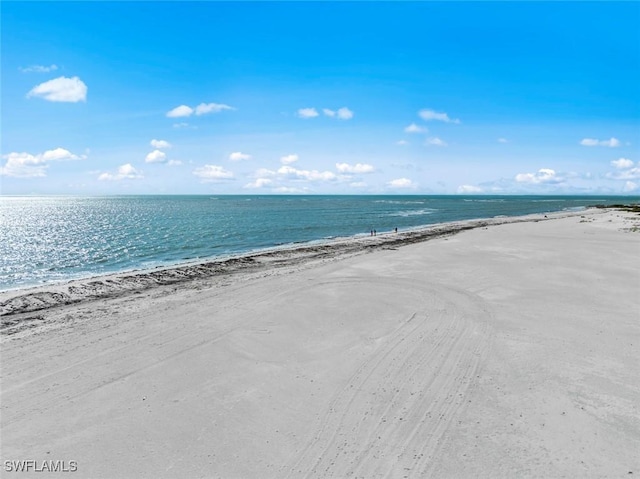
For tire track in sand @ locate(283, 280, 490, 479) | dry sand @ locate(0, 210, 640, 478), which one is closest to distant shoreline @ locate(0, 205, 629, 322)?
dry sand @ locate(0, 210, 640, 478)

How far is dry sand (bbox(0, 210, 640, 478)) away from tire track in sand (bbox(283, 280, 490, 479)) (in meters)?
0.04

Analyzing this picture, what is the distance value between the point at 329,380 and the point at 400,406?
2.16 m

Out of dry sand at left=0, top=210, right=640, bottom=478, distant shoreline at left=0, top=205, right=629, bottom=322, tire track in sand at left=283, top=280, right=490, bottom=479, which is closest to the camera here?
tire track in sand at left=283, top=280, right=490, bottom=479

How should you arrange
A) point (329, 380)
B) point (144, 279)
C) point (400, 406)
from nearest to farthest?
point (400, 406) < point (329, 380) < point (144, 279)

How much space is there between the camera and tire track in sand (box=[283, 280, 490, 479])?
23.9 ft

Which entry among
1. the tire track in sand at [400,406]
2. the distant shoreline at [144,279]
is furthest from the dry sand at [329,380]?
the distant shoreline at [144,279]

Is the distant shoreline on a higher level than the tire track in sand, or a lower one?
higher

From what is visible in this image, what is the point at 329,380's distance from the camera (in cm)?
1038

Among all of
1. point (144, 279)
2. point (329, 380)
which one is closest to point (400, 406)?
point (329, 380)

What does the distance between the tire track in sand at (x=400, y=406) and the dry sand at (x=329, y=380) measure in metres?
0.04

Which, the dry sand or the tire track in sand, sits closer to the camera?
the tire track in sand

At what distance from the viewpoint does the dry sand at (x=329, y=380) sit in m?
7.48

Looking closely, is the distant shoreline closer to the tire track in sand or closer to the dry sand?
the dry sand

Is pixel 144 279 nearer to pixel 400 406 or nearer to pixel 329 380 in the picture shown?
pixel 329 380
